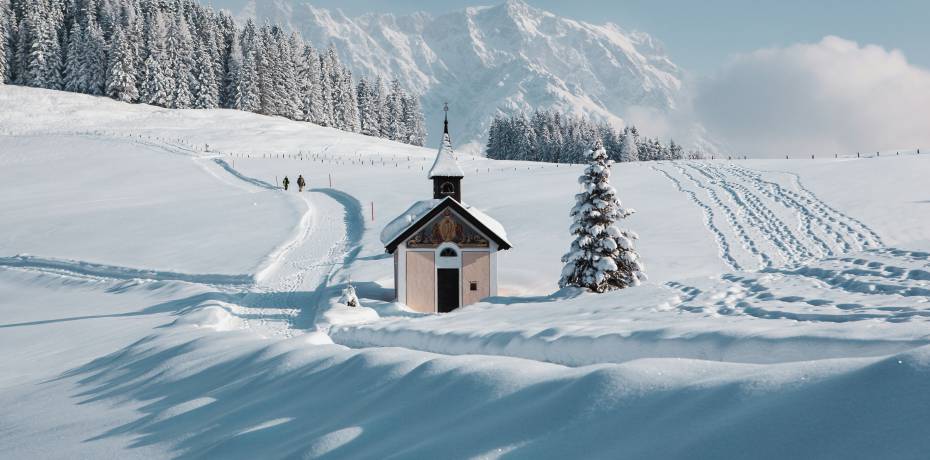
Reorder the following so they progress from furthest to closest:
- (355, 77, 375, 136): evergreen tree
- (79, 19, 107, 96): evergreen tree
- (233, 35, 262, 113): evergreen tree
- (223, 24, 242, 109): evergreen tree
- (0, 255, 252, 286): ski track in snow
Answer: (355, 77, 375, 136): evergreen tree
(223, 24, 242, 109): evergreen tree
(233, 35, 262, 113): evergreen tree
(79, 19, 107, 96): evergreen tree
(0, 255, 252, 286): ski track in snow

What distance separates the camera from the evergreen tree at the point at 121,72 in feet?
295

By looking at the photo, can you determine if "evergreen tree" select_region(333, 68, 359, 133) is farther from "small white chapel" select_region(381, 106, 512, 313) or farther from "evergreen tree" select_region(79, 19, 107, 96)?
"small white chapel" select_region(381, 106, 512, 313)

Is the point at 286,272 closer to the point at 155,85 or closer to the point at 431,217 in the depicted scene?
the point at 431,217

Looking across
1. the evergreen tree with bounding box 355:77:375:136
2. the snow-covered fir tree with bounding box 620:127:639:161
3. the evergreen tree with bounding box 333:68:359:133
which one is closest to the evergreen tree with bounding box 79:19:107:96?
the evergreen tree with bounding box 333:68:359:133

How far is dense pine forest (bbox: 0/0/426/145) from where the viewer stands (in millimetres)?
92562

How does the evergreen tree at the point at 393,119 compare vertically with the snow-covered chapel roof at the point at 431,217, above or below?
above

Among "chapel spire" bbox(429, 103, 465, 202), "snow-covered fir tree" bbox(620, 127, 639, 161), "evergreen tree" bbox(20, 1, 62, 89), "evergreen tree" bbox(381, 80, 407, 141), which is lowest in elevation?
"chapel spire" bbox(429, 103, 465, 202)

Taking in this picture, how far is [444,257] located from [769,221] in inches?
802

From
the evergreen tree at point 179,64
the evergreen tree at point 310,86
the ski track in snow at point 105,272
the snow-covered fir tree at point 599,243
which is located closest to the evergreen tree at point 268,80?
the evergreen tree at point 310,86

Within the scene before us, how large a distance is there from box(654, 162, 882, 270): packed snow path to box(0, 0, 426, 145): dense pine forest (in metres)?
67.9

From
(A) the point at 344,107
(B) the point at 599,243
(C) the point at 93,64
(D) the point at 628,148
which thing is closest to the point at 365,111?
(A) the point at 344,107

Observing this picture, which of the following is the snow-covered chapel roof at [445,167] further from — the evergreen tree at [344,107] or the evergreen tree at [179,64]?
the evergreen tree at [344,107]

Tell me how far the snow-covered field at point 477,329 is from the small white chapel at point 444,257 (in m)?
1.22

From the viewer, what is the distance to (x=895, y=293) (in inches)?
501
